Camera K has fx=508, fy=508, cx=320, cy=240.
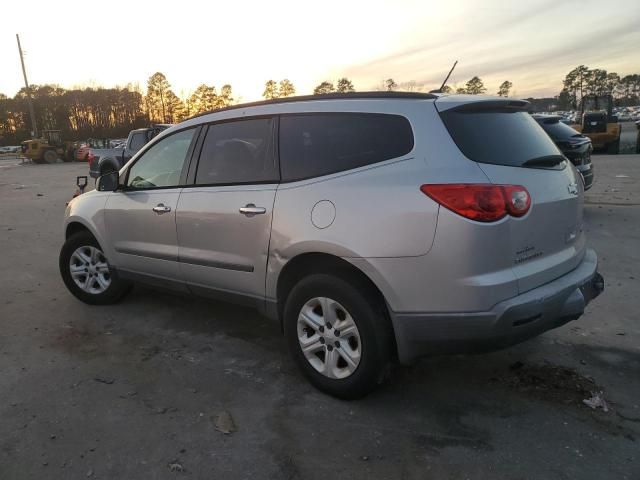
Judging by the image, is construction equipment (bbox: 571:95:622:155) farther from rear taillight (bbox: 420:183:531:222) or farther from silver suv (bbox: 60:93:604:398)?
rear taillight (bbox: 420:183:531:222)

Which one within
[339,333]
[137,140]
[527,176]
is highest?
[527,176]

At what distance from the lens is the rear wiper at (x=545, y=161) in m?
2.89

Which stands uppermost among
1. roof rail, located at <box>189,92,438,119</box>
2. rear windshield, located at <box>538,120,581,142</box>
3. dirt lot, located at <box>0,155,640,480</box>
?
roof rail, located at <box>189,92,438,119</box>

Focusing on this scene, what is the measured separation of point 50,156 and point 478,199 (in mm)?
38944

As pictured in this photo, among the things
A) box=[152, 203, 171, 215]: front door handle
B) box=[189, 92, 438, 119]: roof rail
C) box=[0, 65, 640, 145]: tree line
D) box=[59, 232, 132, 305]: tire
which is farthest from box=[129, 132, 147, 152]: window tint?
box=[0, 65, 640, 145]: tree line

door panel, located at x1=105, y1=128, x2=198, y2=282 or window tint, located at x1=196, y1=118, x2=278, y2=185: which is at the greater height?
window tint, located at x1=196, y1=118, x2=278, y2=185

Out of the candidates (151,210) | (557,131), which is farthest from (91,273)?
(557,131)

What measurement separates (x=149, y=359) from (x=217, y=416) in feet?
3.50

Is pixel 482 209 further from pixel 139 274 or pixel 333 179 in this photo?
pixel 139 274

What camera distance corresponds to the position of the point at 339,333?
3051 mm

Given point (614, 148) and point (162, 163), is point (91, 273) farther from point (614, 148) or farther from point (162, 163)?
point (614, 148)

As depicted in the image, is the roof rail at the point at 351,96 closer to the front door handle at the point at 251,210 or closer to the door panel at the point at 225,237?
the door panel at the point at 225,237

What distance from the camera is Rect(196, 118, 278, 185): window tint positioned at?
3533 millimetres

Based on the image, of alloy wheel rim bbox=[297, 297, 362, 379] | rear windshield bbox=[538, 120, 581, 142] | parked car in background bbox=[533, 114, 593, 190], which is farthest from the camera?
rear windshield bbox=[538, 120, 581, 142]
